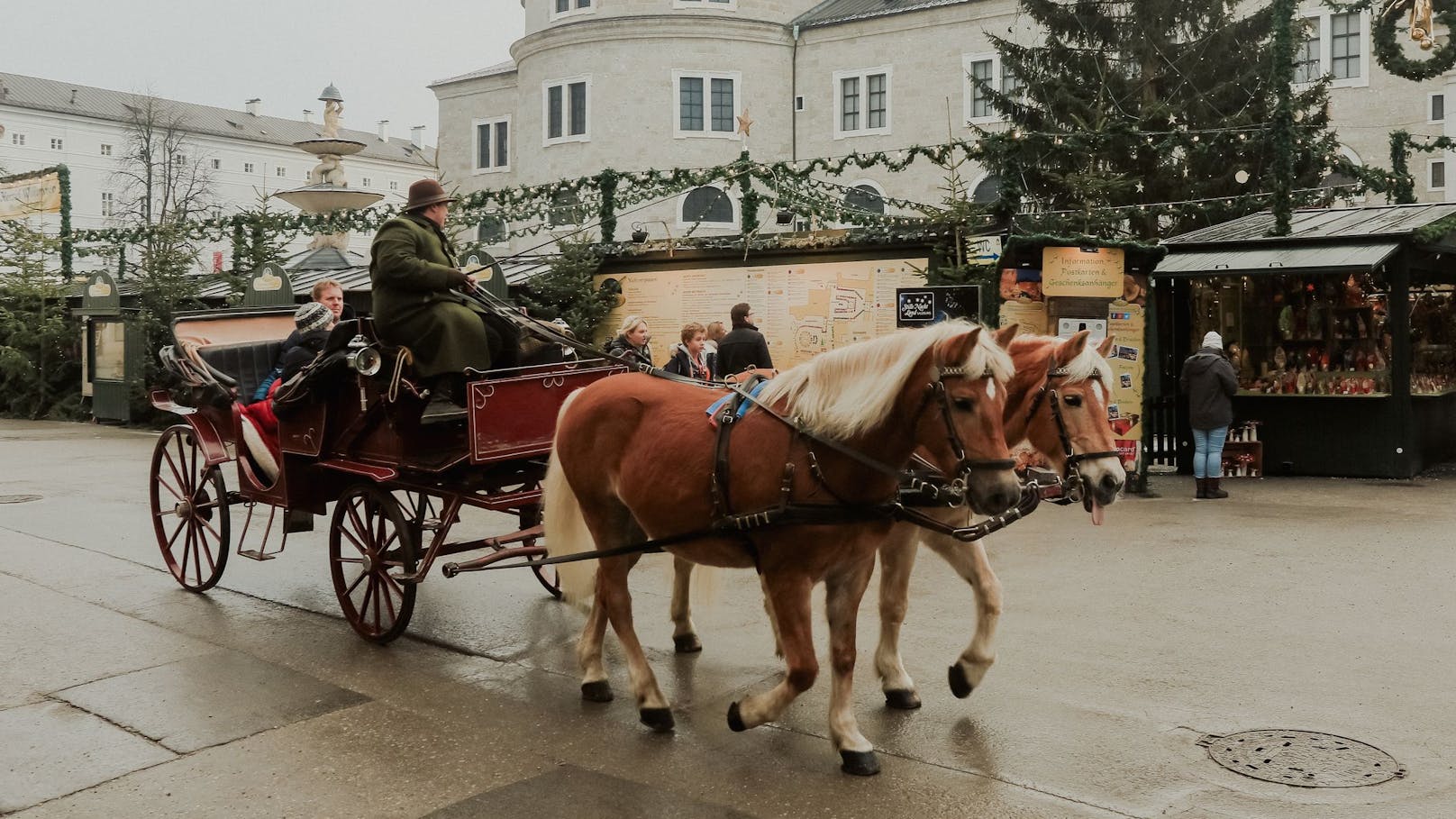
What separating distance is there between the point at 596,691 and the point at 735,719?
102 centimetres

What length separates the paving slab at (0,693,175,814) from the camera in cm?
451

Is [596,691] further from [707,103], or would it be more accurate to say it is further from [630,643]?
[707,103]

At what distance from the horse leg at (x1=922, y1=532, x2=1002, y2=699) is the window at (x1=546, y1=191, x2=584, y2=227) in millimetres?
13269

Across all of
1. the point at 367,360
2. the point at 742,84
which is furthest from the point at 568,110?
the point at 367,360

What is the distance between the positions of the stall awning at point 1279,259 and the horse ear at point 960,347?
33.4 ft

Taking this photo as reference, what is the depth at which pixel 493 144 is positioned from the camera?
176 ft

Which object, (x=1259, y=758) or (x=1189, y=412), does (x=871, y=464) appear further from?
(x=1189, y=412)

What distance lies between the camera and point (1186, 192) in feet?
79.6

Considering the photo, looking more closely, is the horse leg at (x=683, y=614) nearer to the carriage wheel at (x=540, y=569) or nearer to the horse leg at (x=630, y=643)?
the horse leg at (x=630, y=643)

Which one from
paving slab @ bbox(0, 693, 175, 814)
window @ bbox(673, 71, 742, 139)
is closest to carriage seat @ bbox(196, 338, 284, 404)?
paving slab @ bbox(0, 693, 175, 814)

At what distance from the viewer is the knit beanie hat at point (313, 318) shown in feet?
24.7

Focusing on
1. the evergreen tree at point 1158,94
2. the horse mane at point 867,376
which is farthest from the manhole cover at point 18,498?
the evergreen tree at point 1158,94

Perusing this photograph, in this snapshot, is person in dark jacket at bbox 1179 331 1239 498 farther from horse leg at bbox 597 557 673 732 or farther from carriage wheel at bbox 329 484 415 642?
carriage wheel at bbox 329 484 415 642

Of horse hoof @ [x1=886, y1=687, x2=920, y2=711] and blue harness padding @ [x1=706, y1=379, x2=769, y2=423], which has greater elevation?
blue harness padding @ [x1=706, y1=379, x2=769, y2=423]
